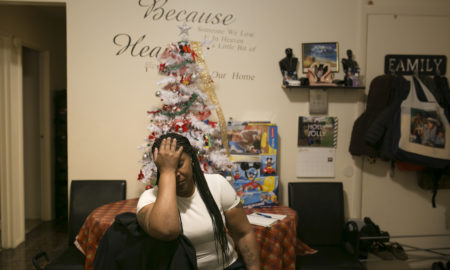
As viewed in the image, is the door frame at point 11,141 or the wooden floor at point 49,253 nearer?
the wooden floor at point 49,253

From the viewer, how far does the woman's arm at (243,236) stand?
1444 mm

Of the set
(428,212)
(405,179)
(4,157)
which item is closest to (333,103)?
(405,179)

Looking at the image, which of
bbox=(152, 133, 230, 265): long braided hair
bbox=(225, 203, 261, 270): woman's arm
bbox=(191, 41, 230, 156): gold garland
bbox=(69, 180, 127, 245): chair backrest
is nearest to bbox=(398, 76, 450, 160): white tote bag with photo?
bbox=(191, 41, 230, 156): gold garland

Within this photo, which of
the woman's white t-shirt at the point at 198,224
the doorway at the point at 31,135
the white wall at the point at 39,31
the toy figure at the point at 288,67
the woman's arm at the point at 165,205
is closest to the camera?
the woman's arm at the point at 165,205

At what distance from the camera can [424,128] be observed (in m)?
2.41

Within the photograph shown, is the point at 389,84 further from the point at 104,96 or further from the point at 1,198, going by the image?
the point at 1,198

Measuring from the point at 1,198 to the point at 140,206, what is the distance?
9.25 feet

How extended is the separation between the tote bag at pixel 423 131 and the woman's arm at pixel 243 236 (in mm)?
1571

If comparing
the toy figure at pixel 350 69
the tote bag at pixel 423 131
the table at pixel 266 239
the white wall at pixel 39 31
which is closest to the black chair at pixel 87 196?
the table at pixel 266 239

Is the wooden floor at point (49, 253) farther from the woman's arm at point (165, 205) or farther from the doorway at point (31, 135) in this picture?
the woman's arm at point (165, 205)

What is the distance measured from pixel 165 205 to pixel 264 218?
1051 millimetres

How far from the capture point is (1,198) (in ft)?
10.4

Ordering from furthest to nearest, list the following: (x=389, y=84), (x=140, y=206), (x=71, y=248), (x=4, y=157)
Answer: (x=4, y=157) < (x=389, y=84) < (x=71, y=248) < (x=140, y=206)

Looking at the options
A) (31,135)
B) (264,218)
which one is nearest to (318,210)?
(264,218)
